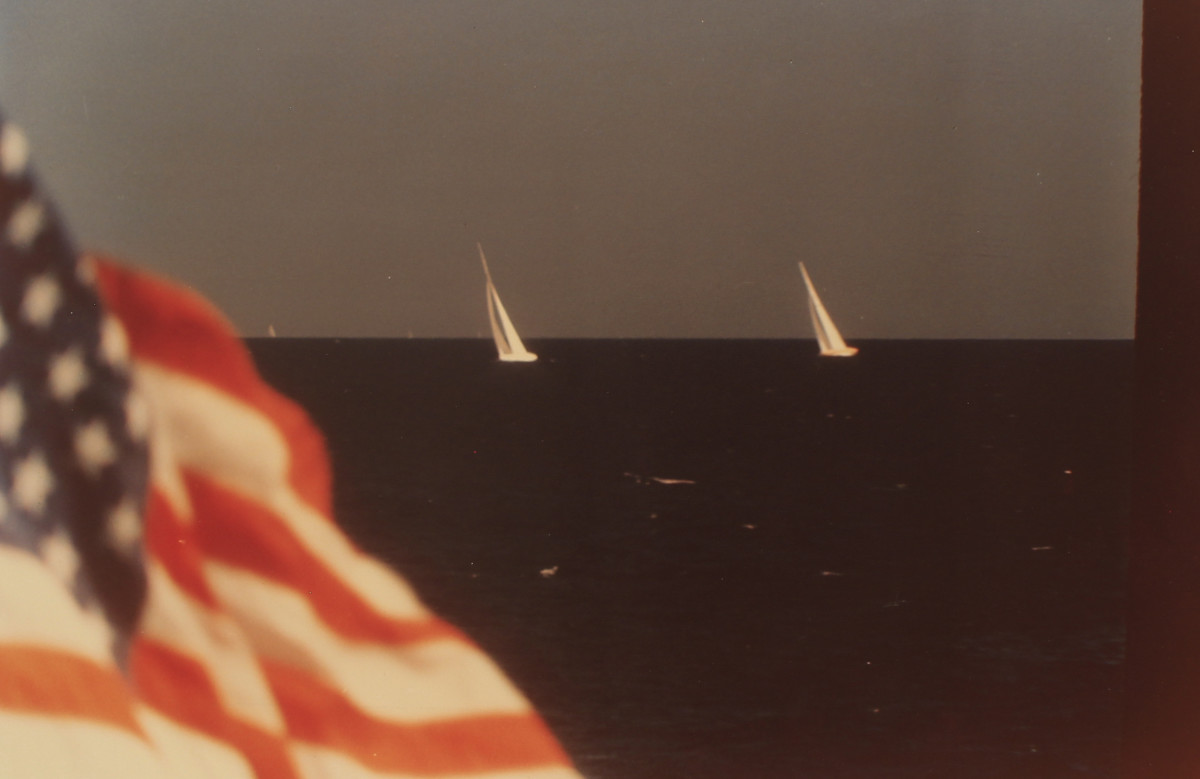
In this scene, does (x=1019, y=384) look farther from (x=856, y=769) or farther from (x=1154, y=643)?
(x=1154, y=643)

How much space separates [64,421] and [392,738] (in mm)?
733

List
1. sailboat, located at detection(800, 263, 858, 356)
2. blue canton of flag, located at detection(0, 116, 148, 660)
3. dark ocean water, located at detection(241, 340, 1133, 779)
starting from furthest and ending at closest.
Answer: sailboat, located at detection(800, 263, 858, 356) < dark ocean water, located at detection(241, 340, 1133, 779) < blue canton of flag, located at detection(0, 116, 148, 660)

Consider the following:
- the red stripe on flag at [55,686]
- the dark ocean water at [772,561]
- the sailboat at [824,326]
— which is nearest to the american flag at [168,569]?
the red stripe on flag at [55,686]

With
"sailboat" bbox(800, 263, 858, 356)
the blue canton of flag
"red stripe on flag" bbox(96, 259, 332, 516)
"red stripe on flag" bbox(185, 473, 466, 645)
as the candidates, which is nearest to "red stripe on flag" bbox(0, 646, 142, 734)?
the blue canton of flag

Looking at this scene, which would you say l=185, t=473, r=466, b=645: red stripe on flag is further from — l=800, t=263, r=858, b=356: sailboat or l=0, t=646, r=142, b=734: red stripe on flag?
l=800, t=263, r=858, b=356: sailboat

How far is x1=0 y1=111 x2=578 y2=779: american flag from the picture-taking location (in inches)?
56.7

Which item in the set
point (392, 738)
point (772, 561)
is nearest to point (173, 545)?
point (392, 738)

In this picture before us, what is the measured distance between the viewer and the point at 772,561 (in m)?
10.8

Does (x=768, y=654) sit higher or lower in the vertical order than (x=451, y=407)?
lower

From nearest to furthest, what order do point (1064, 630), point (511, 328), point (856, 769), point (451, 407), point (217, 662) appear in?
point (217, 662)
point (856, 769)
point (1064, 630)
point (511, 328)
point (451, 407)

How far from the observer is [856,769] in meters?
4.97

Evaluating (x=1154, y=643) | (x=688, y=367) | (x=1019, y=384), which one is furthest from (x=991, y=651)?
(x=688, y=367)

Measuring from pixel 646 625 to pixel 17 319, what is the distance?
796 cm

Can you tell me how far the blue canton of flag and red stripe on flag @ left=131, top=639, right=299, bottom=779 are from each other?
0.15 ft
